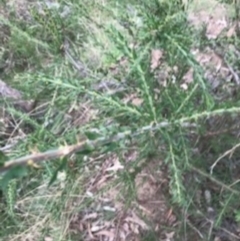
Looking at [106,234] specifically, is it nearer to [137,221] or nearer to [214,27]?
[137,221]

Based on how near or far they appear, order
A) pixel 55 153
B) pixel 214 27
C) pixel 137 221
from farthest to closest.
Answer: pixel 214 27 < pixel 137 221 < pixel 55 153

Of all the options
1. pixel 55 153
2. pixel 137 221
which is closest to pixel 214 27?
pixel 137 221

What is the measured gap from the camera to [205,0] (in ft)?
8.46

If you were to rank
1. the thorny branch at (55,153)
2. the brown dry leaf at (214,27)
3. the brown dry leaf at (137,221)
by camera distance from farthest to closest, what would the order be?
the brown dry leaf at (214,27)
the brown dry leaf at (137,221)
the thorny branch at (55,153)

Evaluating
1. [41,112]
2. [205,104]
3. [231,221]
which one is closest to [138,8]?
[205,104]

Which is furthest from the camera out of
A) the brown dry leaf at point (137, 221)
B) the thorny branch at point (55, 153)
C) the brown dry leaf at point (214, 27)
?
the brown dry leaf at point (214, 27)

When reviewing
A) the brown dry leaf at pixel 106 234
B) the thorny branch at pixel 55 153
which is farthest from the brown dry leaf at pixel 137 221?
the thorny branch at pixel 55 153

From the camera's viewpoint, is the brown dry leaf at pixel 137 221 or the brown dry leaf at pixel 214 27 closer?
the brown dry leaf at pixel 137 221

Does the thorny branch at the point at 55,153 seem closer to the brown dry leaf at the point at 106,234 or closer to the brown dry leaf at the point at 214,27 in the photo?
the brown dry leaf at the point at 106,234

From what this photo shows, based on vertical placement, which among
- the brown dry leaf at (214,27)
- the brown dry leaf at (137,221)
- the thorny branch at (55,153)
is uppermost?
the thorny branch at (55,153)

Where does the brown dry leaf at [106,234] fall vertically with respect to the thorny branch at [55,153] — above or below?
below

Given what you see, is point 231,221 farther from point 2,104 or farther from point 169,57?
point 2,104

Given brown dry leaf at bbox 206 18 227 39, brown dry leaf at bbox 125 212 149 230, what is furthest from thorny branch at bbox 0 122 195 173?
brown dry leaf at bbox 206 18 227 39

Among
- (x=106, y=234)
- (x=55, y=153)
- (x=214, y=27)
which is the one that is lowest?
(x=106, y=234)
